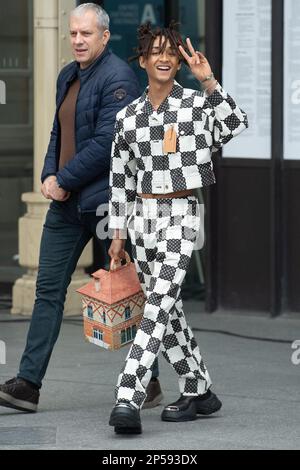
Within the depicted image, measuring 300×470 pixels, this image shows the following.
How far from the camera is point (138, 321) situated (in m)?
7.29

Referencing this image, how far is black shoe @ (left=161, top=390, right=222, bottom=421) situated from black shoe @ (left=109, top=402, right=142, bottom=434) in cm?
37

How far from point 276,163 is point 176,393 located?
8.80 ft

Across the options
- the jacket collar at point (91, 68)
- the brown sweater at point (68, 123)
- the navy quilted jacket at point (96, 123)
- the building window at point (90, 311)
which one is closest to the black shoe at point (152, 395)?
the building window at point (90, 311)

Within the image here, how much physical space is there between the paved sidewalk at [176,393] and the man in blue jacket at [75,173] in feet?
0.95

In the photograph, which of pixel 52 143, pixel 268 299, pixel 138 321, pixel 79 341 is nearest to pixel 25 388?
pixel 138 321

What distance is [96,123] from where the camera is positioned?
748 cm

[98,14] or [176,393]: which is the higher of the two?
[98,14]

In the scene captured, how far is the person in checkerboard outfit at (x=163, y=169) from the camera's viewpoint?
6973 millimetres

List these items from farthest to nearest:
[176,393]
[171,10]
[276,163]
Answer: [171,10] → [276,163] → [176,393]

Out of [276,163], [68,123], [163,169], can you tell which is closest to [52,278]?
[68,123]

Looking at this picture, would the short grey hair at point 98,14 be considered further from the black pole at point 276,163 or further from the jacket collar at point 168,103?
the black pole at point 276,163

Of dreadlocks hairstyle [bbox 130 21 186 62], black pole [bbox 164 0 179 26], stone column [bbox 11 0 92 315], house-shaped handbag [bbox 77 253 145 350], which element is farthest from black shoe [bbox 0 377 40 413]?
black pole [bbox 164 0 179 26]

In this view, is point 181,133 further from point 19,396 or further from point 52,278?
point 19,396
